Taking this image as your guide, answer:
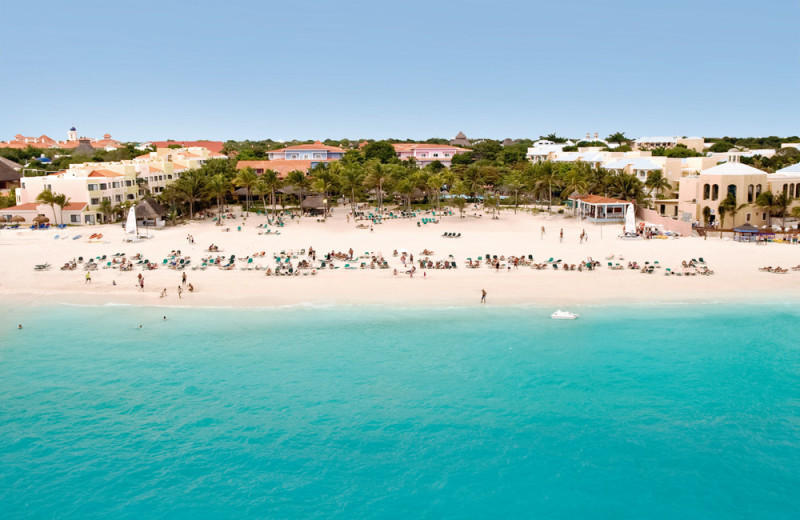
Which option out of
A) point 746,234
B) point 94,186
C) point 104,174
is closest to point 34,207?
point 94,186

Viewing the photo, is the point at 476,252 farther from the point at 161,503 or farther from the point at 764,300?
the point at 161,503

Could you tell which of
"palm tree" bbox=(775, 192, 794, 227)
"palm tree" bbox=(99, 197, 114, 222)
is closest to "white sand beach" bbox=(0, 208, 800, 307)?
"palm tree" bbox=(99, 197, 114, 222)

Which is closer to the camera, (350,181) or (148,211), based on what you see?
(148,211)

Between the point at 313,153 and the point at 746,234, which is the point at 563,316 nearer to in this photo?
the point at 746,234

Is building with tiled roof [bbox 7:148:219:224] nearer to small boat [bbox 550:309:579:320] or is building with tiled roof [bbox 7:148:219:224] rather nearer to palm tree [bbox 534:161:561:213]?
palm tree [bbox 534:161:561:213]

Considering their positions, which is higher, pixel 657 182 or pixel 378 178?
pixel 378 178

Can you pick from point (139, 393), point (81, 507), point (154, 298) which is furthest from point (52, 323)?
point (81, 507)

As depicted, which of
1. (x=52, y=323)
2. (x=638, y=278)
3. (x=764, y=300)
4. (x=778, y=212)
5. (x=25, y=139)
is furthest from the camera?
(x=25, y=139)
